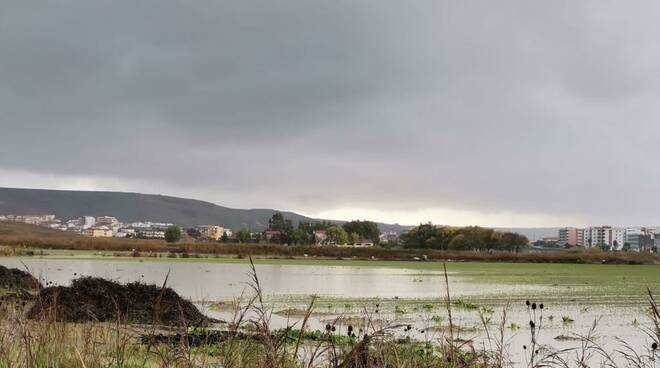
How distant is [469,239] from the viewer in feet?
433

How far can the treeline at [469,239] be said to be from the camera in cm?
13188

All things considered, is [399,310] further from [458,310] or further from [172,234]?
[172,234]

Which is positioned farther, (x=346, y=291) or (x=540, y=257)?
(x=540, y=257)

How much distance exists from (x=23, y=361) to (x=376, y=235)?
602 feet

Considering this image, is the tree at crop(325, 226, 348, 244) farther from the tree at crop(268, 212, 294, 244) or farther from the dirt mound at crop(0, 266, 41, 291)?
the dirt mound at crop(0, 266, 41, 291)

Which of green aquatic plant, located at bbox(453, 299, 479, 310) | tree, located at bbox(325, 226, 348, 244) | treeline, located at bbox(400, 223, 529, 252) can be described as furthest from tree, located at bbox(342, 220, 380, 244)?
green aquatic plant, located at bbox(453, 299, 479, 310)

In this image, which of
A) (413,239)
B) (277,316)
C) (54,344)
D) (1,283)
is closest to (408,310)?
(277,316)

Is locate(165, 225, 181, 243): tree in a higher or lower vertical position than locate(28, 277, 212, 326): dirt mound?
lower

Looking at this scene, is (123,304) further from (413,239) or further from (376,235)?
(376,235)

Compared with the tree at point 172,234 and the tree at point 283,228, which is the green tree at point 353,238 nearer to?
the tree at point 283,228

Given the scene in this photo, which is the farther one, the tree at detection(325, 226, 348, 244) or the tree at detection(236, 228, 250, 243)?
the tree at detection(325, 226, 348, 244)

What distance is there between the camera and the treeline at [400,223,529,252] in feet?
433

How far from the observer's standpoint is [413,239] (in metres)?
145

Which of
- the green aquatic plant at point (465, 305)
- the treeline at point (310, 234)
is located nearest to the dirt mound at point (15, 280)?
the green aquatic plant at point (465, 305)
